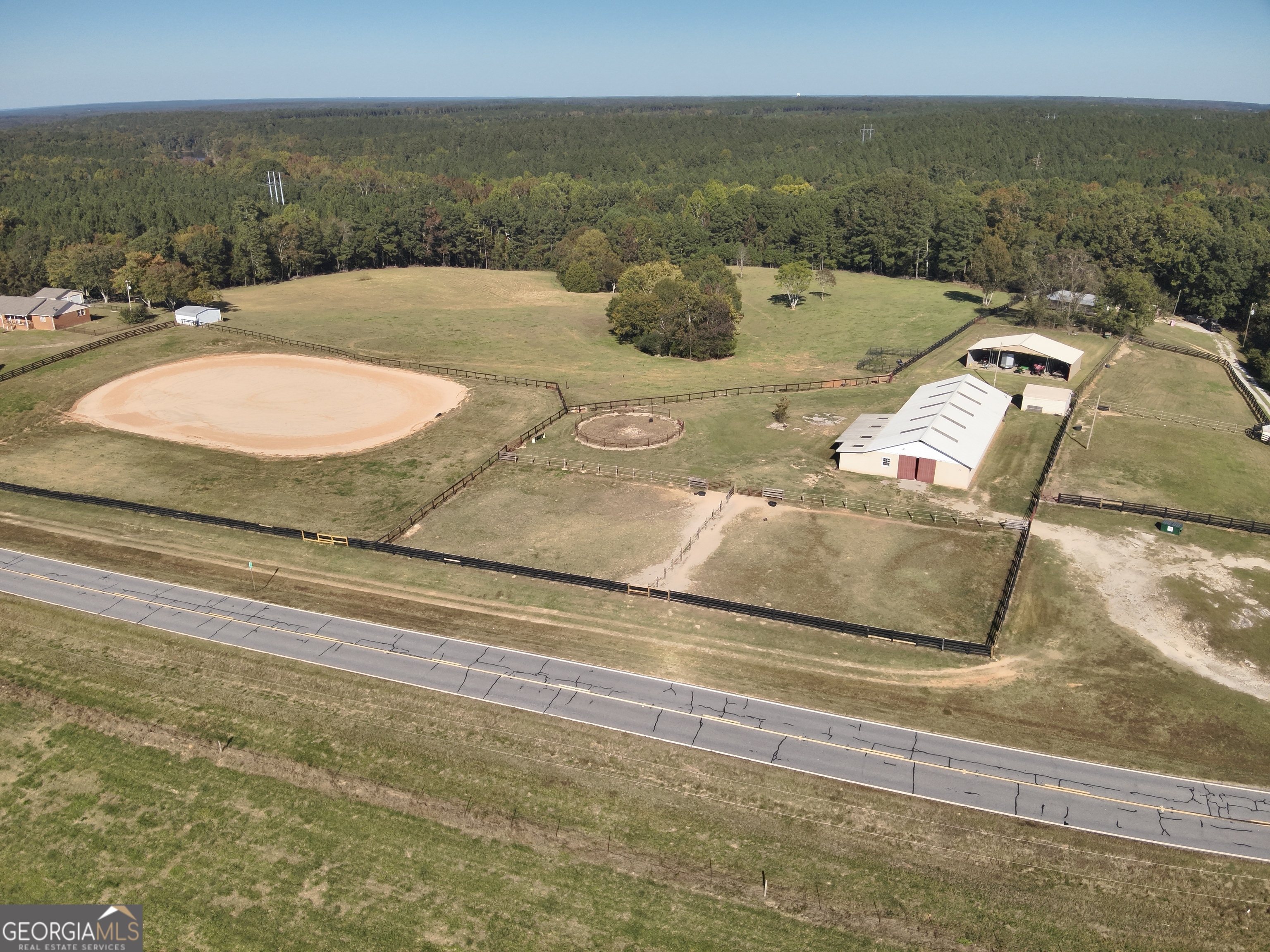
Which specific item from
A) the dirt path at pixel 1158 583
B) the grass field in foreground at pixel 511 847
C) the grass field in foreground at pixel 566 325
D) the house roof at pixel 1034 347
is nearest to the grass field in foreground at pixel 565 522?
the grass field in foreground at pixel 511 847

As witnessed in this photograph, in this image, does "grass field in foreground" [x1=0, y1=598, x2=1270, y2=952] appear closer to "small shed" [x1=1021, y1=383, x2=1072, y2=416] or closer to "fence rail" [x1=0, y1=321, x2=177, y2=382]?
"small shed" [x1=1021, y1=383, x2=1072, y2=416]

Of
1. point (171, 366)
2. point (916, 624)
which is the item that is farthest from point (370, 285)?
point (916, 624)

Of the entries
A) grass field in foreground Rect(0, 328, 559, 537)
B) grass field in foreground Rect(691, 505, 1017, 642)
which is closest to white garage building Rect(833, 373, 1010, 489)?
grass field in foreground Rect(691, 505, 1017, 642)

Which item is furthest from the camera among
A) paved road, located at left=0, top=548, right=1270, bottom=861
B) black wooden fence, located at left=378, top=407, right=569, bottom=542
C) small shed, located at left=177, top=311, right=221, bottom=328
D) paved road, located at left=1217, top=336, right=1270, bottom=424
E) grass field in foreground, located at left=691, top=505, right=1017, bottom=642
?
small shed, located at left=177, top=311, right=221, bottom=328

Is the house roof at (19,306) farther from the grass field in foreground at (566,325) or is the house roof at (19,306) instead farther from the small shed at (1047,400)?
the small shed at (1047,400)

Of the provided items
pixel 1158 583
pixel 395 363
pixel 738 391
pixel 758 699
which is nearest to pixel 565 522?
pixel 758 699
